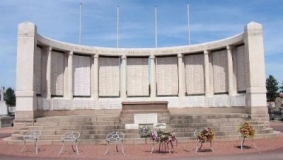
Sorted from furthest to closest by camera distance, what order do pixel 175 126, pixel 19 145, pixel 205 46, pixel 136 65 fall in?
pixel 136 65, pixel 205 46, pixel 175 126, pixel 19 145

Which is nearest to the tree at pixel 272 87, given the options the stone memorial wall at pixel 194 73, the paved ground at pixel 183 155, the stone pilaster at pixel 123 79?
the stone memorial wall at pixel 194 73

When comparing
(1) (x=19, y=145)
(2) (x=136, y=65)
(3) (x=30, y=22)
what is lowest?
(1) (x=19, y=145)

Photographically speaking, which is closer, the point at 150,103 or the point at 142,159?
the point at 142,159

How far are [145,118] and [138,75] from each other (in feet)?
38.1

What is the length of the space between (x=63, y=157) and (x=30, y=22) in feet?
42.7

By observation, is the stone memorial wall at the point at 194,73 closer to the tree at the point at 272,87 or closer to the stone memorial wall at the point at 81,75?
the stone memorial wall at the point at 81,75

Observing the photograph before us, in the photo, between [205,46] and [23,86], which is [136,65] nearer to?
[205,46]

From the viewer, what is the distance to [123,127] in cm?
1858

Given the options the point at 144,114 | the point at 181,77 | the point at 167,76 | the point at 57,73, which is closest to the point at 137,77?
the point at 167,76

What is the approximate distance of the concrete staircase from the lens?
17.5 meters

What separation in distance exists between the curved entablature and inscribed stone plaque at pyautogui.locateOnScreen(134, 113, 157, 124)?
10.6 m

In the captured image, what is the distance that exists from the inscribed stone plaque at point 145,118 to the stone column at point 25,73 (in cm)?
797

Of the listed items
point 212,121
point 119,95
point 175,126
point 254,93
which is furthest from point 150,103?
point 119,95

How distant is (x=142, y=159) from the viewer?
12.0m
